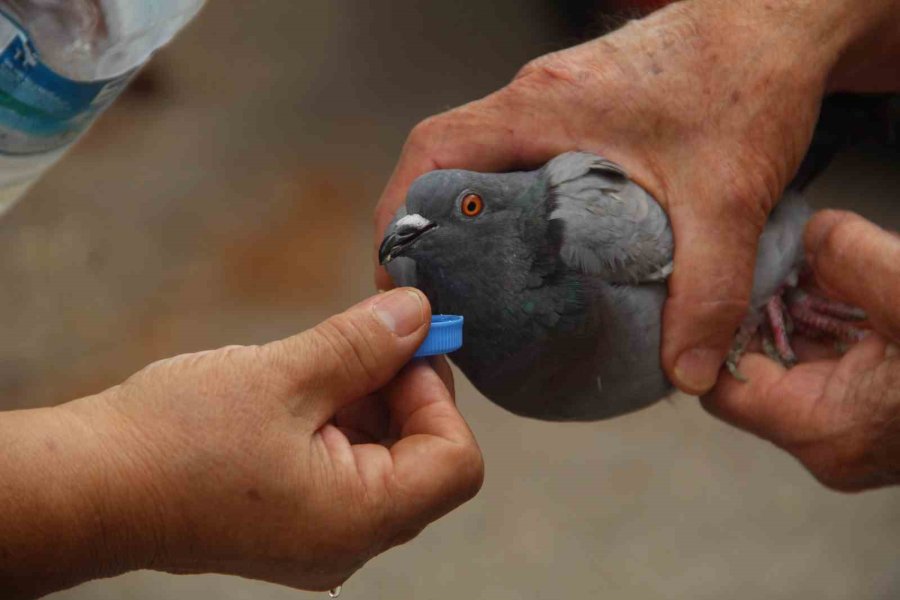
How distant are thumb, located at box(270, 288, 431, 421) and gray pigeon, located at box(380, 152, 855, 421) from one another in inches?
6.7

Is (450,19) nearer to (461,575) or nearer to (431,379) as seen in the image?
(461,575)

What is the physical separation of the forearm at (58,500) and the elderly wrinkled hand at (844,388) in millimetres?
752

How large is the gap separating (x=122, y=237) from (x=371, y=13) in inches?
28.5

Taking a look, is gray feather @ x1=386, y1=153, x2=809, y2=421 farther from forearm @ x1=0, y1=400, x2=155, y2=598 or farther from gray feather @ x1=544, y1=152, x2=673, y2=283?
forearm @ x1=0, y1=400, x2=155, y2=598

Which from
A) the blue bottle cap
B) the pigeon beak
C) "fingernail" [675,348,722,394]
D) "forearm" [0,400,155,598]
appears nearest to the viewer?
"forearm" [0,400,155,598]

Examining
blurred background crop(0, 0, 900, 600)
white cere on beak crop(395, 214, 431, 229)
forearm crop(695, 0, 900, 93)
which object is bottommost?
blurred background crop(0, 0, 900, 600)

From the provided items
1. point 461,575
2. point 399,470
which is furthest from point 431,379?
point 461,575

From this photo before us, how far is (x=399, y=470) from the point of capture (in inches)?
32.3

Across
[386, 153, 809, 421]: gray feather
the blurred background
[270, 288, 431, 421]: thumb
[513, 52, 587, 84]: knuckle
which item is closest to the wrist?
[270, 288, 431, 421]: thumb

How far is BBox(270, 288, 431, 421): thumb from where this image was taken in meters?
0.80

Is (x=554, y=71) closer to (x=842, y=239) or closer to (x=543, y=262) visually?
(x=543, y=262)

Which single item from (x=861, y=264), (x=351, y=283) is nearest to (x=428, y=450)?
(x=861, y=264)

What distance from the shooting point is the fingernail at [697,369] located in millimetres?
1108

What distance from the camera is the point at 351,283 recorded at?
1982 millimetres
